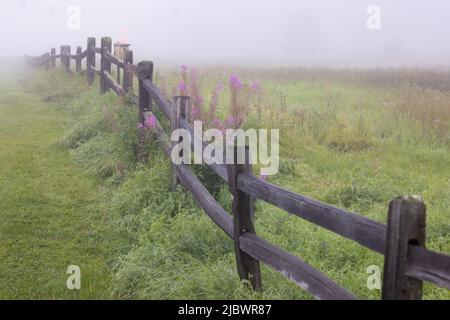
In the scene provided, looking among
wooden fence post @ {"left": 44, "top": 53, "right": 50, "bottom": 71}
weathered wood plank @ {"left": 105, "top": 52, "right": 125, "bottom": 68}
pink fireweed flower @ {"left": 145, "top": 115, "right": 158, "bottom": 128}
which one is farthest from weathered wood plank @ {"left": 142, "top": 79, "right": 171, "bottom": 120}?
wooden fence post @ {"left": 44, "top": 53, "right": 50, "bottom": 71}

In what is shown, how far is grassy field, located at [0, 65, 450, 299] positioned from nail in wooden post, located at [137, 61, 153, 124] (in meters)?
0.33

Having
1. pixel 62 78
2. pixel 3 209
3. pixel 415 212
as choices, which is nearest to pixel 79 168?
pixel 3 209

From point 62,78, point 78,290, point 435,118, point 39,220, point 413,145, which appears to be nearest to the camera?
point 78,290

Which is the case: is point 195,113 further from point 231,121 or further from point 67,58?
point 67,58

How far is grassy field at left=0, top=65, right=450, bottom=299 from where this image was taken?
447cm

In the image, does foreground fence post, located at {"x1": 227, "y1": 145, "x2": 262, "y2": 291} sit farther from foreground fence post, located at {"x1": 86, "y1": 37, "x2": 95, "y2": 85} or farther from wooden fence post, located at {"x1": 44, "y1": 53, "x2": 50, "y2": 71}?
wooden fence post, located at {"x1": 44, "y1": 53, "x2": 50, "y2": 71}

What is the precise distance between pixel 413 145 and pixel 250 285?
673 centimetres

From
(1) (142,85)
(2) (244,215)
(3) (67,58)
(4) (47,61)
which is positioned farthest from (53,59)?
(2) (244,215)

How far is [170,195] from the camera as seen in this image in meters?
5.92

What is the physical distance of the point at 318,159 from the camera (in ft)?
27.2

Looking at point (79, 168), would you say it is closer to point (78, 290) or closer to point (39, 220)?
point (39, 220)

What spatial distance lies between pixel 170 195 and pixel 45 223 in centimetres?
157

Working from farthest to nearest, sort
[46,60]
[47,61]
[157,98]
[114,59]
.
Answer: [46,60]
[47,61]
[114,59]
[157,98]
